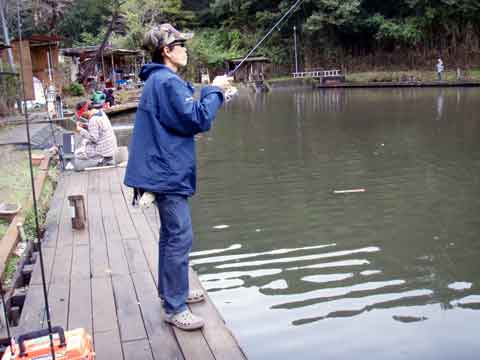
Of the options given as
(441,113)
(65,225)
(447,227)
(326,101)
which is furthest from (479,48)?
(65,225)

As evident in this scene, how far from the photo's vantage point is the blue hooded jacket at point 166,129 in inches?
112

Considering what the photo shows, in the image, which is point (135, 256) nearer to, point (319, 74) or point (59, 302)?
point (59, 302)

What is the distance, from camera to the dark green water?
13.7 ft

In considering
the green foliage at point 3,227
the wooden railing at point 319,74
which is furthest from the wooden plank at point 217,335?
the wooden railing at point 319,74

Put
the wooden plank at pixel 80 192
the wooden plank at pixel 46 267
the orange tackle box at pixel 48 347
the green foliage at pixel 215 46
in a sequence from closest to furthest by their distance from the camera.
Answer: the orange tackle box at pixel 48 347 < the wooden plank at pixel 46 267 < the wooden plank at pixel 80 192 < the green foliage at pixel 215 46

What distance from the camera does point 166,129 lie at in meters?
2.89

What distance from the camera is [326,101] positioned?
2531 centimetres

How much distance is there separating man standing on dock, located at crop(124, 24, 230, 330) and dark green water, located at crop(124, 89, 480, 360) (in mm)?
1295

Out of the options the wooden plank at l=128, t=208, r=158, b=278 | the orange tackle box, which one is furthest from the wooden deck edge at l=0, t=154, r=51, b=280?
the orange tackle box

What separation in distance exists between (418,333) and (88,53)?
27651mm

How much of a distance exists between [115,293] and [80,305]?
274 millimetres

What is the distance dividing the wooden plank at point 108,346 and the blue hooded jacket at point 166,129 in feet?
2.76

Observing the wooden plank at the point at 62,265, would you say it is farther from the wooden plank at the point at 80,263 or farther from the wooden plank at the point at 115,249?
the wooden plank at the point at 115,249

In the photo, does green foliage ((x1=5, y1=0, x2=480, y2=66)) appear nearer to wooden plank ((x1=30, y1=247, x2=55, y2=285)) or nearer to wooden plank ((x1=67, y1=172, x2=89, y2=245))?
wooden plank ((x1=67, y1=172, x2=89, y2=245))
